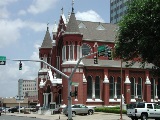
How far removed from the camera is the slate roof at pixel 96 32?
2766 inches

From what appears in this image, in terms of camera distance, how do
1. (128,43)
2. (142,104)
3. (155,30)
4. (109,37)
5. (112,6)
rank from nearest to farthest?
(155,30), (128,43), (142,104), (109,37), (112,6)

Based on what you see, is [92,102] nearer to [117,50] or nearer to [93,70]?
[93,70]

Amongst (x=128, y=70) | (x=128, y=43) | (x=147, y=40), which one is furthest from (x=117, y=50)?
(x=128, y=70)

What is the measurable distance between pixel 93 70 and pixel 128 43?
105 ft

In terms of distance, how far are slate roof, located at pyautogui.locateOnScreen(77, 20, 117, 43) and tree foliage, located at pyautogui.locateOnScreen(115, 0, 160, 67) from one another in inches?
1376

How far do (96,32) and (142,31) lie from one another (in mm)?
41017

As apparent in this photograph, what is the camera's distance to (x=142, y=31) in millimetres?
31766

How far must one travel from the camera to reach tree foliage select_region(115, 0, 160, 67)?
30.3 m

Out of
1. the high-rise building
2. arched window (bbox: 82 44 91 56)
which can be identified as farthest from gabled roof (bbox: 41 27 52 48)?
the high-rise building

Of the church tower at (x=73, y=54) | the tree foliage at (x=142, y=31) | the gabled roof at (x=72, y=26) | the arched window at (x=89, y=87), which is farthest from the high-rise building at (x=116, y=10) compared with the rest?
the tree foliage at (x=142, y=31)

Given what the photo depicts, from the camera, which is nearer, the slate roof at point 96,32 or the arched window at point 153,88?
the arched window at point 153,88

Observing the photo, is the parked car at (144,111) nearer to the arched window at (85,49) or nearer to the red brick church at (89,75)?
the red brick church at (89,75)

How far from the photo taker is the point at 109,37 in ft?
238

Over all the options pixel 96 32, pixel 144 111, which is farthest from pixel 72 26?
pixel 144 111
